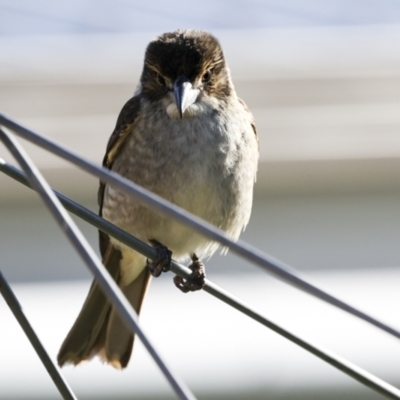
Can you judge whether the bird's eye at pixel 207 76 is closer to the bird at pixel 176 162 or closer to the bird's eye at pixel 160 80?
the bird at pixel 176 162

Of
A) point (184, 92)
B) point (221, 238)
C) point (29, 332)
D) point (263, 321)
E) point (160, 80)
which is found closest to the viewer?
point (221, 238)

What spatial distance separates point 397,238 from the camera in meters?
7.77

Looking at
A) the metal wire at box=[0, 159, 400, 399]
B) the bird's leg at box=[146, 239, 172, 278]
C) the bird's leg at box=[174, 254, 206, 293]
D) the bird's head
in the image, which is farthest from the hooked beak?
the metal wire at box=[0, 159, 400, 399]

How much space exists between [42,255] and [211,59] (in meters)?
3.69

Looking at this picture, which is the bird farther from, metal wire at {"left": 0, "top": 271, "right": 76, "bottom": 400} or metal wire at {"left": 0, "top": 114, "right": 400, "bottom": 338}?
metal wire at {"left": 0, "top": 114, "right": 400, "bottom": 338}

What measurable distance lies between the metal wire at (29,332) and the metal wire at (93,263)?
31 cm

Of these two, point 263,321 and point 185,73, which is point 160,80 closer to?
point 185,73

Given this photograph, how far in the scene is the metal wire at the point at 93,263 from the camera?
1954mm

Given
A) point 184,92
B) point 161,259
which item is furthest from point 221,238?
point 184,92

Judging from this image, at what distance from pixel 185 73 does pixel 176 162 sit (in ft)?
1.47

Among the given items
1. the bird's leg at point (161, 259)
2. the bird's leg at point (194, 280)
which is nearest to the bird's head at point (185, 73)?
the bird's leg at point (161, 259)

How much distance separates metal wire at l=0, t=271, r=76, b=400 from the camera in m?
2.29

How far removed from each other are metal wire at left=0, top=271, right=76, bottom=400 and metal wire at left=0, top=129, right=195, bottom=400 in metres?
0.31

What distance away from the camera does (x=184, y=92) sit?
4191mm
